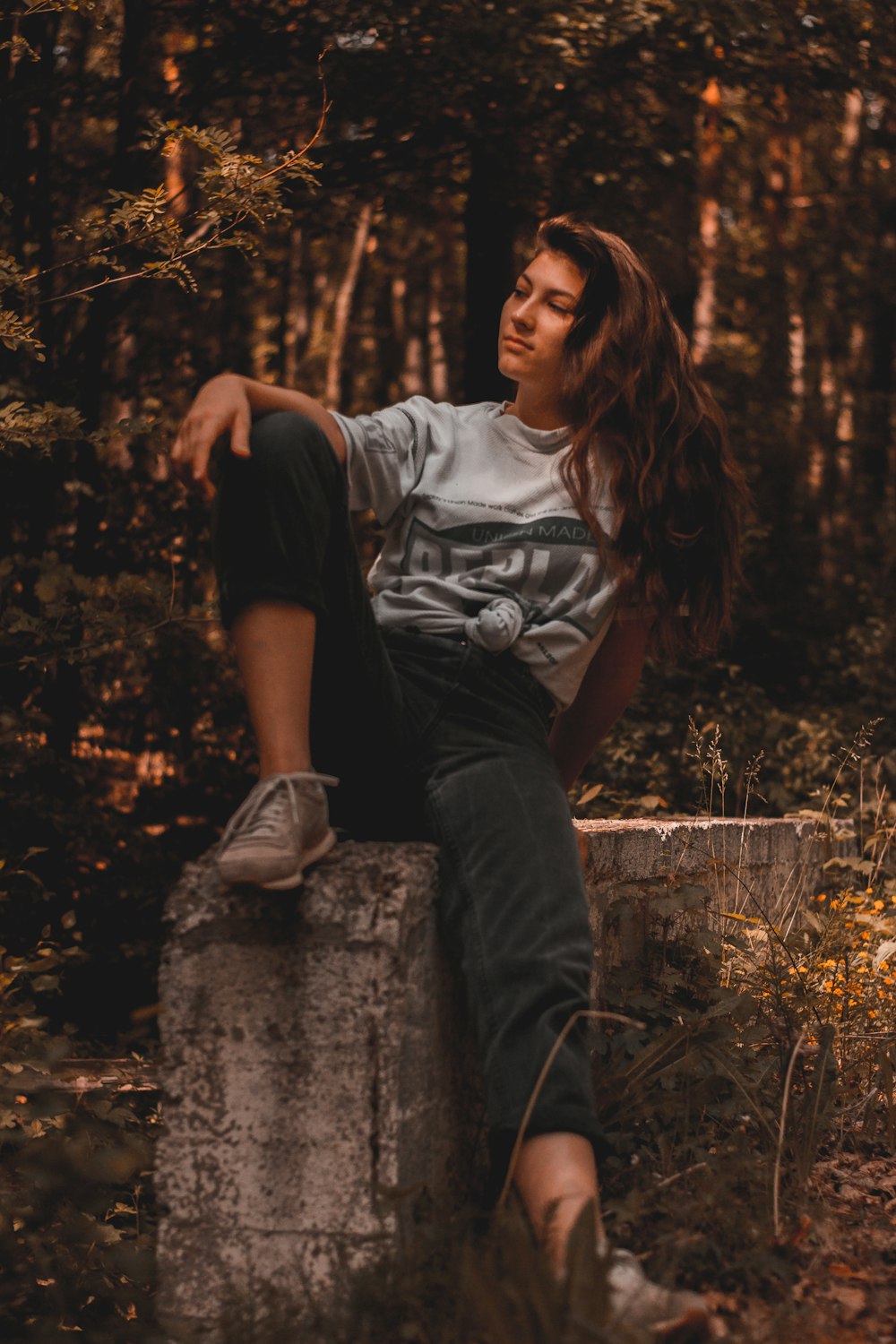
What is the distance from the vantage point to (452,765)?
2.51 meters

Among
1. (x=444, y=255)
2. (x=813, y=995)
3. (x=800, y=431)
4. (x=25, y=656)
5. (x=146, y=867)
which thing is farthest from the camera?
(x=444, y=255)

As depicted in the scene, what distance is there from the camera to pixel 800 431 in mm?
13414

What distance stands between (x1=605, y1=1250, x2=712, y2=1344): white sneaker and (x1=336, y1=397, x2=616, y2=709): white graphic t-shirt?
116 cm

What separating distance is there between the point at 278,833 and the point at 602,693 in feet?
3.74

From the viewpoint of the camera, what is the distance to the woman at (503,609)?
2242 millimetres

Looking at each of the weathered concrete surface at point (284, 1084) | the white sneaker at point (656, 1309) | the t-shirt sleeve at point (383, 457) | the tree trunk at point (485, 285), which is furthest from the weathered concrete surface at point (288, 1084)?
the tree trunk at point (485, 285)

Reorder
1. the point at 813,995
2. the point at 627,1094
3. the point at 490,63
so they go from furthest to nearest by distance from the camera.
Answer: the point at 490,63
the point at 813,995
the point at 627,1094

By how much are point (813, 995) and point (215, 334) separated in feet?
→ 15.6

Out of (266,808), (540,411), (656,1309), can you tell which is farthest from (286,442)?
(656,1309)

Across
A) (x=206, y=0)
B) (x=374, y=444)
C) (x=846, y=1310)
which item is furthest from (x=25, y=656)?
(x=206, y=0)

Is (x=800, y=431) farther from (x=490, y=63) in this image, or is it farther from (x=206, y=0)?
(x=206, y=0)

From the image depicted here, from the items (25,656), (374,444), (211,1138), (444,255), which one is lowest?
(211,1138)

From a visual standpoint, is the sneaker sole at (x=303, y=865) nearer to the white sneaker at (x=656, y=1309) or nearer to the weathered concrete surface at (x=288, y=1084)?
the weathered concrete surface at (x=288, y=1084)

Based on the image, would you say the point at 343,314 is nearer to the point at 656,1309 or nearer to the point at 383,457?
the point at 383,457
